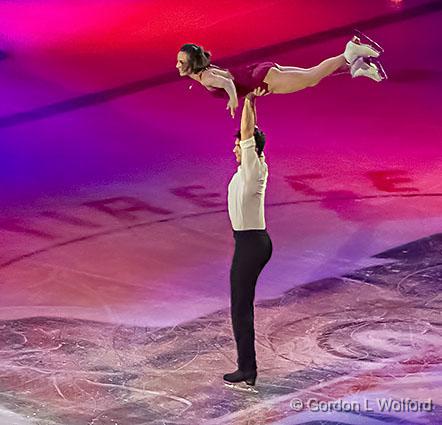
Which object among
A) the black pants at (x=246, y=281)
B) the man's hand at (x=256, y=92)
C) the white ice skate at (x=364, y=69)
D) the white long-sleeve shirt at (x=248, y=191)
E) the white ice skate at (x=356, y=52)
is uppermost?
the white ice skate at (x=356, y=52)

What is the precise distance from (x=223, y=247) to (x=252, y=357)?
7.35 feet

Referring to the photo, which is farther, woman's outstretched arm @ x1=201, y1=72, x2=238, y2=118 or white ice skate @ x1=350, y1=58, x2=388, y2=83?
white ice skate @ x1=350, y1=58, x2=388, y2=83

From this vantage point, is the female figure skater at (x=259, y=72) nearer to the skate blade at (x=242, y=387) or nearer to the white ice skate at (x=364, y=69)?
the white ice skate at (x=364, y=69)

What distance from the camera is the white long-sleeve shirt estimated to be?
594 cm

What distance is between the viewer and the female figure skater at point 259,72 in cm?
589

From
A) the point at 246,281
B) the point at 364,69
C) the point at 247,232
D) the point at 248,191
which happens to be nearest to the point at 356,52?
the point at 364,69

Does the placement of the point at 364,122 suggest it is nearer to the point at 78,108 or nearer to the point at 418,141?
the point at 418,141

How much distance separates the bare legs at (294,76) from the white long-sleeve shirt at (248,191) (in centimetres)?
38

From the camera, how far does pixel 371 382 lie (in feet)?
20.1

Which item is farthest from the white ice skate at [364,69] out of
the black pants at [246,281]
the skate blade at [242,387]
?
the skate blade at [242,387]

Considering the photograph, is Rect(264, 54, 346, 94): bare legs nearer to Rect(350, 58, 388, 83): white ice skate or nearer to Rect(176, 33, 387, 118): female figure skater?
Rect(176, 33, 387, 118): female figure skater

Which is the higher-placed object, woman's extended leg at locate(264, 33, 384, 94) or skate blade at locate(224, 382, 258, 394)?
woman's extended leg at locate(264, 33, 384, 94)

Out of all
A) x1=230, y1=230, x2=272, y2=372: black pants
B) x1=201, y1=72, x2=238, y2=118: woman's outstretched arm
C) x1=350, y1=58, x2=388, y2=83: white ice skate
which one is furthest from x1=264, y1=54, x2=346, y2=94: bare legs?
x1=230, y1=230, x2=272, y2=372: black pants

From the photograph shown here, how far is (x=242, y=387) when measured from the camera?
609 centimetres
